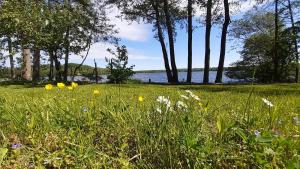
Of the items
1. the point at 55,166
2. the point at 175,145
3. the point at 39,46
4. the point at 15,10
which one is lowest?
the point at 55,166

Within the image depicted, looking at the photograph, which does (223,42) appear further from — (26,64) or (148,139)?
(148,139)

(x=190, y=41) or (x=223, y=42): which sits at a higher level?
(x=190, y=41)

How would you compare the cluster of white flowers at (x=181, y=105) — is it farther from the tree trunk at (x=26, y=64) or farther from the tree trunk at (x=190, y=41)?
the tree trunk at (x=26, y=64)

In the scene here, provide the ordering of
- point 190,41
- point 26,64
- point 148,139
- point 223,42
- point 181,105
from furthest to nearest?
point 26,64, point 190,41, point 223,42, point 181,105, point 148,139

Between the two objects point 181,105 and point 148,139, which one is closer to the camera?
point 148,139

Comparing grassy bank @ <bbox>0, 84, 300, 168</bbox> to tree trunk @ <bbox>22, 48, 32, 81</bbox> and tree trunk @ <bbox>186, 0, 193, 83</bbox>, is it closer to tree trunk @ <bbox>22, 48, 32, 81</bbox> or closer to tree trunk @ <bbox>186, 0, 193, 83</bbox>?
tree trunk @ <bbox>186, 0, 193, 83</bbox>

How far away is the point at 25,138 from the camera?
4.35 m

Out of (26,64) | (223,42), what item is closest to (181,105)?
(223,42)

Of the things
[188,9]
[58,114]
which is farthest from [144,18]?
[58,114]

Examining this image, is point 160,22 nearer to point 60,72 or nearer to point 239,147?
point 60,72

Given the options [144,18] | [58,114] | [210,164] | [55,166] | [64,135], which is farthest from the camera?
[144,18]

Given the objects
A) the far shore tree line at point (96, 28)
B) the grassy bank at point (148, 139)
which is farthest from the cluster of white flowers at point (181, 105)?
the far shore tree line at point (96, 28)

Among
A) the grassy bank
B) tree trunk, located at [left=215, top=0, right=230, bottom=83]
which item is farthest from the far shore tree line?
the grassy bank

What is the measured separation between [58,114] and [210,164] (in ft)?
Result: 7.64
